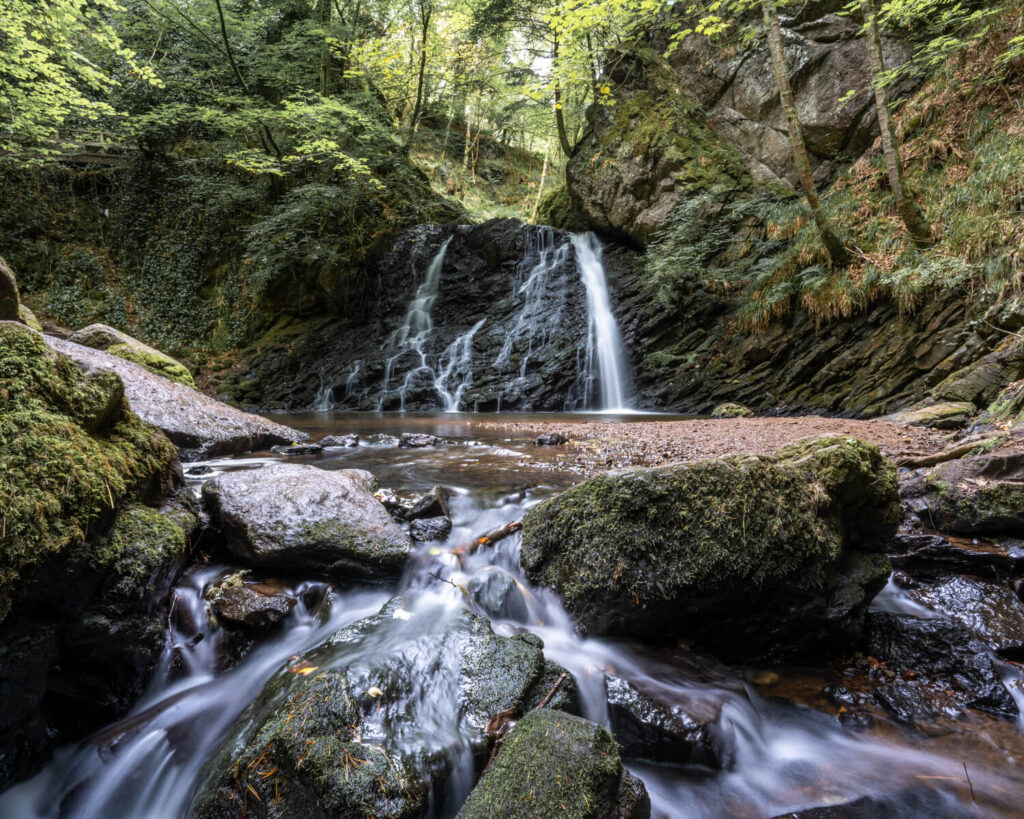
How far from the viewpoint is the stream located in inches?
72.7

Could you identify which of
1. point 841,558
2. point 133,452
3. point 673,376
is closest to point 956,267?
point 673,376

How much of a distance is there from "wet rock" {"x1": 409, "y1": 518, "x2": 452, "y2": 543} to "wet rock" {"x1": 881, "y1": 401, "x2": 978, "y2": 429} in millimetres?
6169

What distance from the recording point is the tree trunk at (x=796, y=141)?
26.3ft

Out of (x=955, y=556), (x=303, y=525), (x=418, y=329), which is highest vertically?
(x=418, y=329)

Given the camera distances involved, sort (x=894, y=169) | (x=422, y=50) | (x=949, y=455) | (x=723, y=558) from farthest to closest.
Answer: (x=422, y=50)
(x=894, y=169)
(x=949, y=455)
(x=723, y=558)

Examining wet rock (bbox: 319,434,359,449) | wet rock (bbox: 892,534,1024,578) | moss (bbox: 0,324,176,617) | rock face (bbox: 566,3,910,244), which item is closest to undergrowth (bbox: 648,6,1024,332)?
rock face (bbox: 566,3,910,244)

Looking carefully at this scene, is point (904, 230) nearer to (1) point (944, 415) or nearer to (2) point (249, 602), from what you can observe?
(1) point (944, 415)

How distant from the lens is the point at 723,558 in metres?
2.42

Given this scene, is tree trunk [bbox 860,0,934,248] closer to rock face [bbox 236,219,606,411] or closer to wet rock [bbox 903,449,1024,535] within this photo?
wet rock [bbox 903,449,1024,535]

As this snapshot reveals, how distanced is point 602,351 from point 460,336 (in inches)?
179

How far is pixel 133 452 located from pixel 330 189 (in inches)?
546

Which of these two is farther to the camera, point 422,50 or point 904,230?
point 422,50

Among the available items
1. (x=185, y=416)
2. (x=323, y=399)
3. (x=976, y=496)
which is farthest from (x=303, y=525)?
(x=323, y=399)

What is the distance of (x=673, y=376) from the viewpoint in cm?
1173
